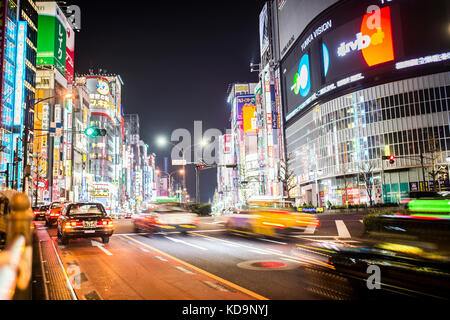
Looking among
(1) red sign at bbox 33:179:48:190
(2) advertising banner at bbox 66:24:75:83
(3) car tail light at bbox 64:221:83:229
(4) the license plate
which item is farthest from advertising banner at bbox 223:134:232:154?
(3) car tail light at bbox 64:221:83:229

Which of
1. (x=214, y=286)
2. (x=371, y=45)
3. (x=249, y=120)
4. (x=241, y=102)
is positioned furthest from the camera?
(x=241, y=102)

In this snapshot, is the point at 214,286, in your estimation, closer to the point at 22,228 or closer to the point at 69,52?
the point at 22,228

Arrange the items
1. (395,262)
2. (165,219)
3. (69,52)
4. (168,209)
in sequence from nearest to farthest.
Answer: (395,262)
(165,219)
(168,209)
(69,52)

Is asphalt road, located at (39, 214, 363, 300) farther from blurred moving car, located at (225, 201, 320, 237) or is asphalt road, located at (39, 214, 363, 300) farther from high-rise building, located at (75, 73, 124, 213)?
high-rise building, located at (75, 73, 124, 213)

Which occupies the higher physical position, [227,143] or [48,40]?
[48,40]

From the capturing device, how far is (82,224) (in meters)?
13.3

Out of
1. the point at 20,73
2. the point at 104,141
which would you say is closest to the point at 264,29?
the point at 104,141

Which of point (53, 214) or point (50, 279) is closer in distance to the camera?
point (50, 279)

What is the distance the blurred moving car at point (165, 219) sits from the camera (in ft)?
59.5

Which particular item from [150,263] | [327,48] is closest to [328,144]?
[327,48]

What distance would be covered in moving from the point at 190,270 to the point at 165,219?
1016cm

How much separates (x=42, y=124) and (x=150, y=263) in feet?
201

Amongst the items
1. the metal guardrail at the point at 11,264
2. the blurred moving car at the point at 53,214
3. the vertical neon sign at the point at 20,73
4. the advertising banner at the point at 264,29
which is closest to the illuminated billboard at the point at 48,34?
the vertical neon sign at the point at 20,73
